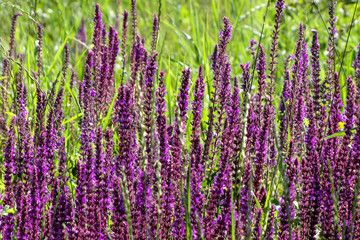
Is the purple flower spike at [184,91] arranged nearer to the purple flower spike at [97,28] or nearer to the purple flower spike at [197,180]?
the purple flower spike at [197,180]

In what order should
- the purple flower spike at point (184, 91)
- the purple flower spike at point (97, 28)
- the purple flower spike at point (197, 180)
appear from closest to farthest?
1. the purple flower spike at point (197, 180)
2. the purple flower spike at point (184, 91)
3. the purple flower spike at point (97, 28)

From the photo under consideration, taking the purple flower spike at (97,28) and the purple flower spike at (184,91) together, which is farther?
the purple flower spike at (97,28)

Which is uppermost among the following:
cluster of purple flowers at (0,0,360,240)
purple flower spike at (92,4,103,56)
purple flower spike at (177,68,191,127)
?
purple flower spike at (92,4,103,56)

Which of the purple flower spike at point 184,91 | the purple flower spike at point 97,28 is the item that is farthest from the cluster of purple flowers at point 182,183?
the purple flower spike at point 97,28

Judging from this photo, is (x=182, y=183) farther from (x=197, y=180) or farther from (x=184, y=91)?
(x=184, y=91)

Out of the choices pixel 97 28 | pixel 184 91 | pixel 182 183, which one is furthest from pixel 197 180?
pixel 97 28

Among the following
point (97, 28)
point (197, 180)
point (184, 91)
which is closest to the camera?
point (197, 180)

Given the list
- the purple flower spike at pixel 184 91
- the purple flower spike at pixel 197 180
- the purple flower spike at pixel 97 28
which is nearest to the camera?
the purple flower spike at pixel 197 180

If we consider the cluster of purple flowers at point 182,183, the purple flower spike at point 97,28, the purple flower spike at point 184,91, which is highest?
the purple flower spike at point 97,28

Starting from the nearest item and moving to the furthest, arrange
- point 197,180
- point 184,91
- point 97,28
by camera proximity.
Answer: point 197,180, point 184,91, point 97,28

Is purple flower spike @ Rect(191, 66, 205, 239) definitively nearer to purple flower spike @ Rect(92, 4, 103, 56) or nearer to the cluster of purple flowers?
the cluster of purple flowers

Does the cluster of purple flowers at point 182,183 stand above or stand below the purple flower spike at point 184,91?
below

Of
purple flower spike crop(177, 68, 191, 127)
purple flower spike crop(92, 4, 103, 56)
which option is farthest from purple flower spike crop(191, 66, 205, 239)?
purple flower spike crop(92, 4, 103, 56)

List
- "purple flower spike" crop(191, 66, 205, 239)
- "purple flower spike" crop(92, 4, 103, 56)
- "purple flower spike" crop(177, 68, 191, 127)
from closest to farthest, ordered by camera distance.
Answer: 1. "purple flower spike" crop(191, 66, 205, 239)
2. "purple flower spike" crop(177, 68, 191, 127)
3. "purple flower spike" crop(92, 4, 103, 56)
